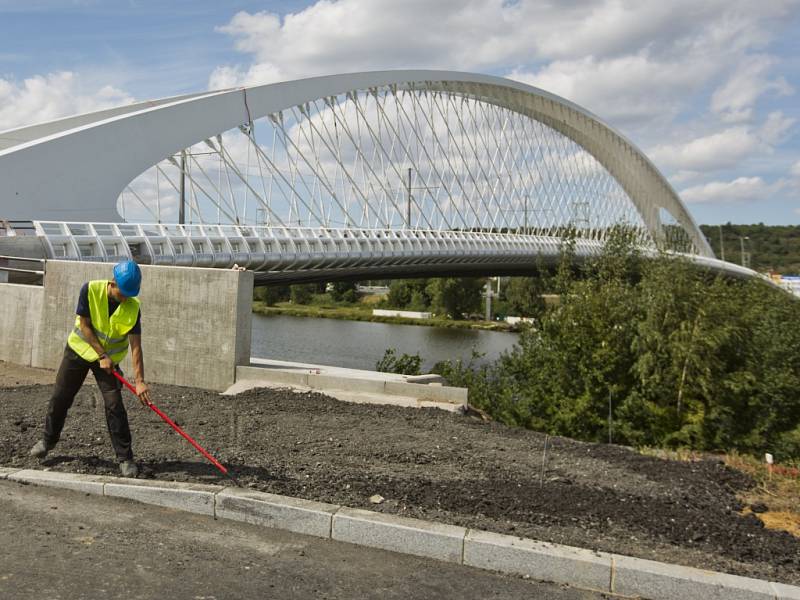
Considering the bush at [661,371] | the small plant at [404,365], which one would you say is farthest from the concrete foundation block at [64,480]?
the small plant at [404,365]

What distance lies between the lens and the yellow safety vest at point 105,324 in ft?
16.0

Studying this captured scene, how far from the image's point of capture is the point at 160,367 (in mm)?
8898

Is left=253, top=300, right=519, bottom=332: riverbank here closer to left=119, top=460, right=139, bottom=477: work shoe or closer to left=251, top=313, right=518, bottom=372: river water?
left=251, top=313, right=518, bottom=372: river water

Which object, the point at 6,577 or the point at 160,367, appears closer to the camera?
the point at 6,577

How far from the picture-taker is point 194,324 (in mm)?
8789

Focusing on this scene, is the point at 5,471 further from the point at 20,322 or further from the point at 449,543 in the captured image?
the point at 20,322

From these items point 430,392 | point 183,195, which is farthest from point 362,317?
point 430,392

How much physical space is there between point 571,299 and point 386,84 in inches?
874

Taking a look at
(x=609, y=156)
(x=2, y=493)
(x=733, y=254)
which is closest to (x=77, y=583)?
(x=2, y=493)

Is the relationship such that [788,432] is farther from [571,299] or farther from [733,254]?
[733,254]

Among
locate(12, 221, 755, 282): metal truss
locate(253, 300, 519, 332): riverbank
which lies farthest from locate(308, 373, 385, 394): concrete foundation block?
locate(253, 300, 519, 332): riverbank

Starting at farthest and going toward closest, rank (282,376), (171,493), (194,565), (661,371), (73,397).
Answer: (661,371)
(282,376)
(73,397)
(171,493)
(194,565)

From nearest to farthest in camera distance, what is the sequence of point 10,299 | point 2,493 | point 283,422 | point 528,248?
point 2,493 → point 283,422 → point 10,299 → point 528,248

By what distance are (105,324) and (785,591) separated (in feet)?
13.5
